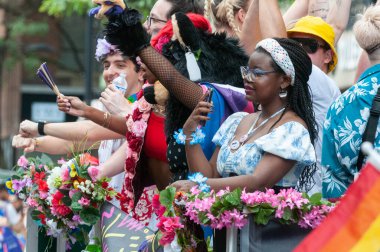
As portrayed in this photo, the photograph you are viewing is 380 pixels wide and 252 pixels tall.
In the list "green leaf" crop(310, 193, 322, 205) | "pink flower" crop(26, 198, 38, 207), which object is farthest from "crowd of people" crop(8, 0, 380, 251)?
"pink flower" crop(26, 198, 38, 207)

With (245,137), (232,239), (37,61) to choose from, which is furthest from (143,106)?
(37,61)

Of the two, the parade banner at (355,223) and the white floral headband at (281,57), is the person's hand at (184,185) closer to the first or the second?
the white floral headband at (281,57)

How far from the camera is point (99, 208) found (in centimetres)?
652

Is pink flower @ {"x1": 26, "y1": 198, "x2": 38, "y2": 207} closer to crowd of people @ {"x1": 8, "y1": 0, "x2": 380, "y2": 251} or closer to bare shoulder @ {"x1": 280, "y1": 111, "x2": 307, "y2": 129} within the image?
crowd of people @ {"x1": 8, "y1": 0, "x2": 380, "y2": 251}

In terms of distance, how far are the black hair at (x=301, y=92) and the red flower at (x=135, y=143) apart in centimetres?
122

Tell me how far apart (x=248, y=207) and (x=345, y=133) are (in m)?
1.02

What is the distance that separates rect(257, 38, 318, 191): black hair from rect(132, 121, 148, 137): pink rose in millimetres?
1174

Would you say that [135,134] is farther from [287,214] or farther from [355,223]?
Answer: [355,223]

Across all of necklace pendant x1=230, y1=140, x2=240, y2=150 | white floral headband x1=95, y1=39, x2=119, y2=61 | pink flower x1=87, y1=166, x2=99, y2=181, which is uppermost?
necklace pendant x1=230, y1=140, x2=240, y2=150

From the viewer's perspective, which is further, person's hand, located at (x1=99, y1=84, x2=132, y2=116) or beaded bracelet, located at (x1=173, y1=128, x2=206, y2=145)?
person's hand, located at (x1=99, y1=84, x2=132, y2=116)

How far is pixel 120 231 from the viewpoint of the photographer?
6234mm

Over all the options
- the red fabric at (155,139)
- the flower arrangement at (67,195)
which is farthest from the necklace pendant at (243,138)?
the flower arrangement at (67,195)

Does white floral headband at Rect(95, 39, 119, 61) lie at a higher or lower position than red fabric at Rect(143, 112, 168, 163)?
higher

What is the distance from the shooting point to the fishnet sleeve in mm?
5477
